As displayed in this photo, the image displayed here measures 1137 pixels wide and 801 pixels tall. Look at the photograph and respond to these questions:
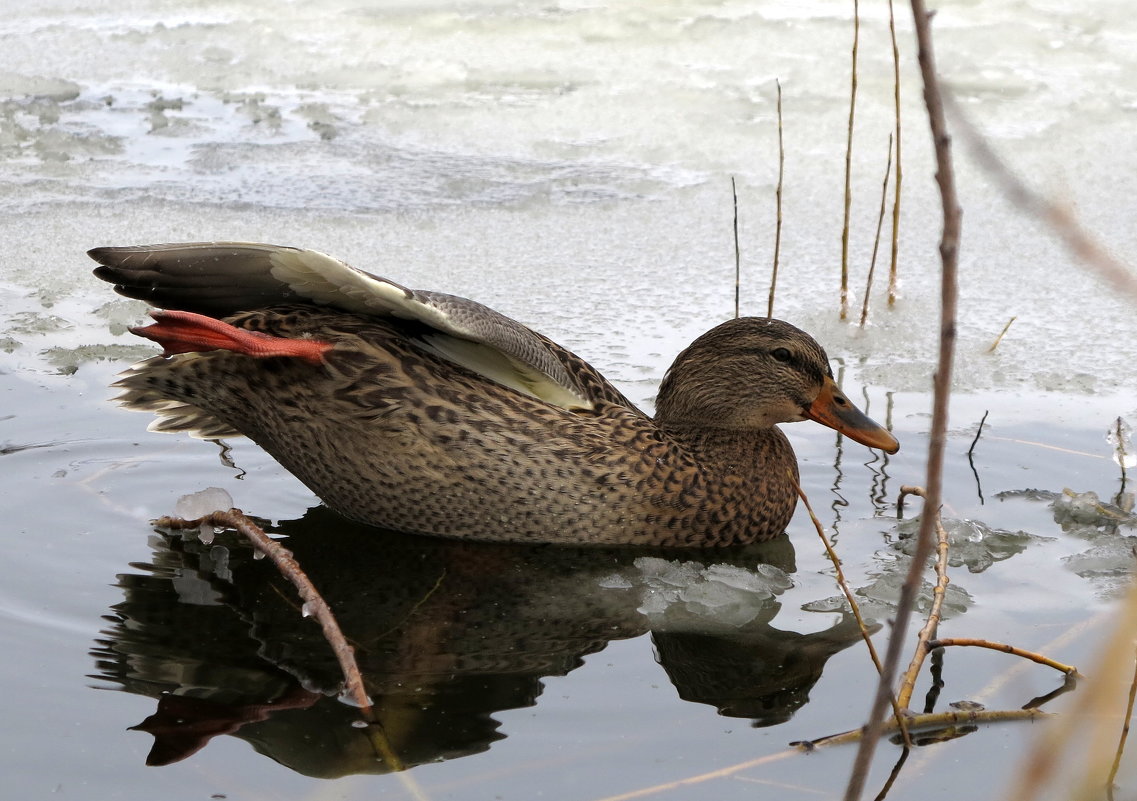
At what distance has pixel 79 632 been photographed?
9.77ft

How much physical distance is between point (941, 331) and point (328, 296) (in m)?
2.62

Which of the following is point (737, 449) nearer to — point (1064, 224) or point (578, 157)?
point (1064, 224)

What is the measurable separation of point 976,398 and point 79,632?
2920 mm

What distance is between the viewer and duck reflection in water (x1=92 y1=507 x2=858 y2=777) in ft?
8.50

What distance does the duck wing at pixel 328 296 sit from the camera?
3295mm

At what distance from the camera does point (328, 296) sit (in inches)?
139

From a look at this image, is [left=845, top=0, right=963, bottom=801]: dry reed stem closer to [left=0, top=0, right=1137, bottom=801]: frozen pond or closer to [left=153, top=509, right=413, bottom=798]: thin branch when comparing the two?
[left=0, top=0, right=1137, bottom=801]: frozen pond

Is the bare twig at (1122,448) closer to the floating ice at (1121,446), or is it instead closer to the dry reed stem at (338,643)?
the floating ice at (1121,446)

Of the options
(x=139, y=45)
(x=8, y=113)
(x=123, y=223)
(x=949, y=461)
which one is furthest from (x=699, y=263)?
(x=139, y=45)

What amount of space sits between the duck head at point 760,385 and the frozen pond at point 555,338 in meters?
0.25

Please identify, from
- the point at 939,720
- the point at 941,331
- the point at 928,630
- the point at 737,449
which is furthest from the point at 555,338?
the point at 941,331

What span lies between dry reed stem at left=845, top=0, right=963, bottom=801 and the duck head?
2.50m

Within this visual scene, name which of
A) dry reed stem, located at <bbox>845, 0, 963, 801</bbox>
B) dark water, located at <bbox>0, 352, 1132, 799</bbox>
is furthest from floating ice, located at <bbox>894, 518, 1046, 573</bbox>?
dry reed stem, located at <bbox>845, 0, 963, 801</bbox>

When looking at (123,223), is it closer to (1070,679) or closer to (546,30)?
(546,30)
